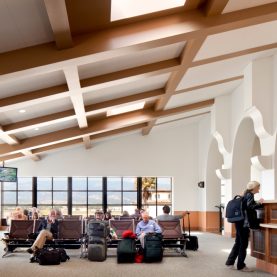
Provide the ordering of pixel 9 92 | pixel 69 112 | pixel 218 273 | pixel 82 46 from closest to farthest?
pixel 82 46
pixel 218 273
pixel 9 92
pixel 69 112

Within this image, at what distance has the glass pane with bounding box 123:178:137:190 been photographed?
22.5 meters

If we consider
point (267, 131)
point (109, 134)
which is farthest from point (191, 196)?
point (267, 131)

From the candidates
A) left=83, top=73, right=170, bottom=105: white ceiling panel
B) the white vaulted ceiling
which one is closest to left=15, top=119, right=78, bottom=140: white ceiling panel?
the white vaulted ceiling

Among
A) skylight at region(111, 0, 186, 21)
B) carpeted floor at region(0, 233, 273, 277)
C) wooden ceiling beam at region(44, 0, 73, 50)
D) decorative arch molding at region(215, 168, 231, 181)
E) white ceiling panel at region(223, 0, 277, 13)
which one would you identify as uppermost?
white ceiling panel at region(223, 0, 277, 13)

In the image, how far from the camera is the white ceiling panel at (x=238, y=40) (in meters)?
9.54

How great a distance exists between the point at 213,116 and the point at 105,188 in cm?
679

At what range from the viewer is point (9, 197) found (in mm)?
22547

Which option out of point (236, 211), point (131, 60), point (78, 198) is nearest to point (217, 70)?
point (131, 60)

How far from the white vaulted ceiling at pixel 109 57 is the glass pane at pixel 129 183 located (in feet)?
21.7

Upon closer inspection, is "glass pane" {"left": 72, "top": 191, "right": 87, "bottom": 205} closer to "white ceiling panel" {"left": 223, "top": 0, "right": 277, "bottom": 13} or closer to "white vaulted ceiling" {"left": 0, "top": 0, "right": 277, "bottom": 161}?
"white vaulted ceiling" {"left": 0, "top": 0, "right": 277, "bottom": 161}

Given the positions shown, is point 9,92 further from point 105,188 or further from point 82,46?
point 105,188

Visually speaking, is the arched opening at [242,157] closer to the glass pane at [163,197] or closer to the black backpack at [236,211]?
the glass pane at [163,197]

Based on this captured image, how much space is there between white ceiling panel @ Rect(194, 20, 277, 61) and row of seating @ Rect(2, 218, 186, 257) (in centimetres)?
424

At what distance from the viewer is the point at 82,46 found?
7.60 metres
